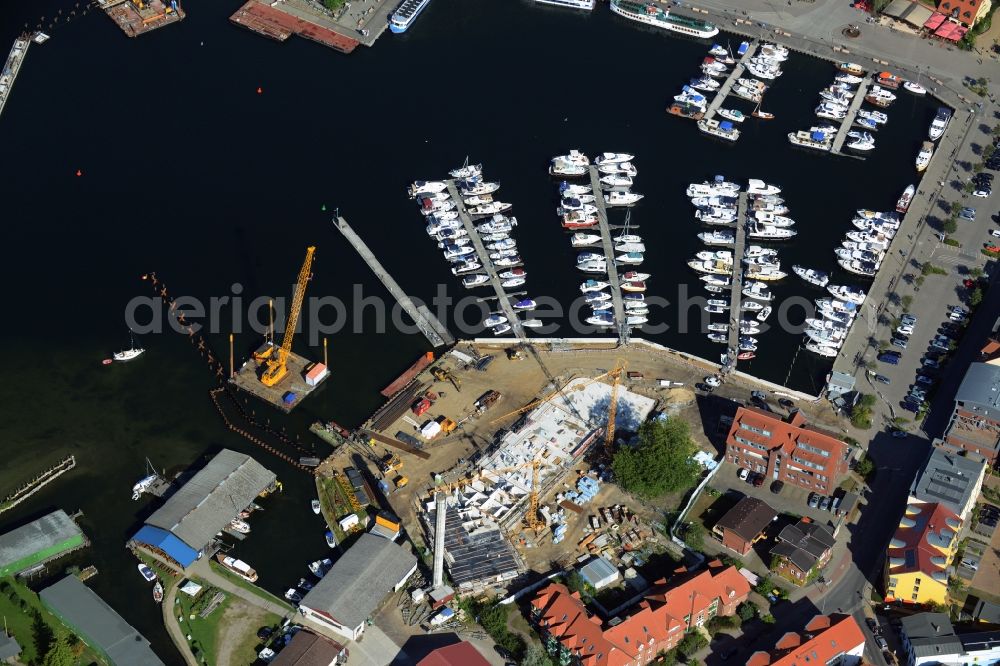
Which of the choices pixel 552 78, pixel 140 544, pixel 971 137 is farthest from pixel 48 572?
pixel 971 137

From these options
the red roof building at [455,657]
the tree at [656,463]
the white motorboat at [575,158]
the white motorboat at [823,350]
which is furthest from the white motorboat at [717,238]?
the red roof building at [455,657]

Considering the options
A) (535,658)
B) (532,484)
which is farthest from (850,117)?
(535,658)

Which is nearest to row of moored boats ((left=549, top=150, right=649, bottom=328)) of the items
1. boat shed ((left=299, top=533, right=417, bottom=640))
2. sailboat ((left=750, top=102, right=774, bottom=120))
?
sailboat ((left=750, top=102, right=774, bottom=120))

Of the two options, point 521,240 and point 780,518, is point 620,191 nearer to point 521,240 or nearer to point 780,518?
point 521,240

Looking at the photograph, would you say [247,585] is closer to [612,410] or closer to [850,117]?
[612,410]

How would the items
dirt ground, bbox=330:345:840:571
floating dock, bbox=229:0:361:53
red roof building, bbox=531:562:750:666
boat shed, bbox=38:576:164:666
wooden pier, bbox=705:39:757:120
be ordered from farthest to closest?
1. floating dock, bbox=229:0:361:53
2. wooden pier, bbox=705:39:757:120
3. dirt ground, bbox=330:345:840:571
4. boat shed, bbox=38:576:164:666
5. red roof building, bbox=531:562:750:666

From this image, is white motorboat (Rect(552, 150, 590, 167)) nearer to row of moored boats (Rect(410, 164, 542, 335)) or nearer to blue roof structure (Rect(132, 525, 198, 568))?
row of moored boats (Rect(410, 164, 542, 335))
